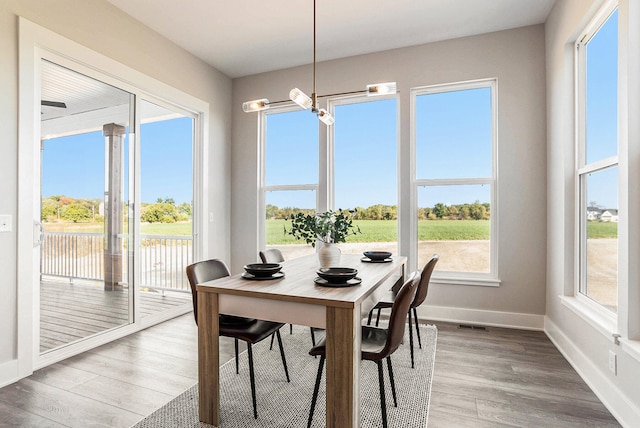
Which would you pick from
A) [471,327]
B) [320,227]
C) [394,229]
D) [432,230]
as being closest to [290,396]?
[320,227]

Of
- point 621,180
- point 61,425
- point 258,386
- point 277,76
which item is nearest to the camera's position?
point 61,425

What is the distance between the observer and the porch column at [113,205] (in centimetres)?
318

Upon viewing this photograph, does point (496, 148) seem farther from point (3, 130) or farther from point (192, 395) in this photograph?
point (3, 130)

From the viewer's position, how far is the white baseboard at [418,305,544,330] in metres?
3.39

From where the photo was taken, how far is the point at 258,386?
2252 millimetres

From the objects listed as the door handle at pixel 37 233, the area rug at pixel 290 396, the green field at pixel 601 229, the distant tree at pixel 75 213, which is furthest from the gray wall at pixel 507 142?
the door handle at pixel 37 233

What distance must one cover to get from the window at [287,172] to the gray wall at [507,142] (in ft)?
3.23

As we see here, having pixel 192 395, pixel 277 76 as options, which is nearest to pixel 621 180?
pixel 192 395

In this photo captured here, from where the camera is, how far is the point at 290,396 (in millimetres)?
2131

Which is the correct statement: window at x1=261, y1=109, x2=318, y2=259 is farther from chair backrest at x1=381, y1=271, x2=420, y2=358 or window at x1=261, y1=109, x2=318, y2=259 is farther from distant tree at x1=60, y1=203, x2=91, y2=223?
chair backrest at x1=381, y1=271, x2=420, y2=358

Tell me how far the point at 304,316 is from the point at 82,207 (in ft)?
7.94

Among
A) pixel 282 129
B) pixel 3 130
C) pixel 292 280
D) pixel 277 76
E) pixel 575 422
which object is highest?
pixel 277 76

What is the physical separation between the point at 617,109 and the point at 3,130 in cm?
390

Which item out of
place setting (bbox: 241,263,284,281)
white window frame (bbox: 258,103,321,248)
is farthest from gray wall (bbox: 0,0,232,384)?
place setting (bbox: 241,263,284,281)
